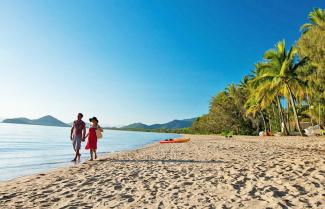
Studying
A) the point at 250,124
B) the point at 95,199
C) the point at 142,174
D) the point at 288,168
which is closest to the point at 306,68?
the point at 288,168

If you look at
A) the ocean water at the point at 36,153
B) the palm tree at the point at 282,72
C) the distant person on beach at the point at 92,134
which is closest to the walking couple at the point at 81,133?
the distant person on beach at the point at 92,134

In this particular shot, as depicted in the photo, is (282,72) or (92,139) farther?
(282,72)

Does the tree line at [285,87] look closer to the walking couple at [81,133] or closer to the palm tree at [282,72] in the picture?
the palm tree at [282,72]

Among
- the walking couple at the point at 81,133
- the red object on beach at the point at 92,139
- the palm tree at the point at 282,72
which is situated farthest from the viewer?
the palm tree at the point at 282,72

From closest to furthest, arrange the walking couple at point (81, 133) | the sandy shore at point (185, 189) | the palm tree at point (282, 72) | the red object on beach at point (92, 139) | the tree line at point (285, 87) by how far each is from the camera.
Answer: the sandy shore at point (185, 189), the walking couple at point (81, 133), the red object on beach at point (92, 139), the tree line at point (285, 87), the palm tree at point (282, 72)

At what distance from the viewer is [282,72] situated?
25.8 m

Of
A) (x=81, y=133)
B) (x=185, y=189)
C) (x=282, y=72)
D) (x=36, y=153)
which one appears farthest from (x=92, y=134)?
(x=282, y=72)

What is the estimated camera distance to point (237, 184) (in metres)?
5.81

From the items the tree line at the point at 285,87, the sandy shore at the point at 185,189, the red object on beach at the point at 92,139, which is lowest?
the sandy shore at the point at 185,189

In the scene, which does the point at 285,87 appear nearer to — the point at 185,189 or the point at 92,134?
the point at 92,134

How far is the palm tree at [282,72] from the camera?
25797 millimetres

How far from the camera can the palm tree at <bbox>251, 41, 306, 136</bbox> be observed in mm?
25797

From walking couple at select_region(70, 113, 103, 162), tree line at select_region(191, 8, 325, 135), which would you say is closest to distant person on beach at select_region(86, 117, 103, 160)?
walking couple at select_region(70, 113, 103, 162)

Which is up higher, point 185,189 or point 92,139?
point 92,139
